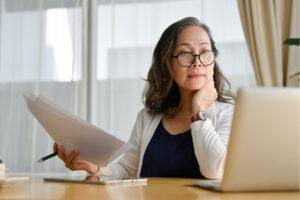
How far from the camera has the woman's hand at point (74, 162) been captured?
1.47 metres

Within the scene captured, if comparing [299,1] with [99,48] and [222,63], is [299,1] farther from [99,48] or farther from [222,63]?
[99,48]

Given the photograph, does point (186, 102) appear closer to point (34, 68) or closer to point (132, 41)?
point (132, 41)

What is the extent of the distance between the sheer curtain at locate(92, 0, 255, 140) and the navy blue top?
1.24 meters

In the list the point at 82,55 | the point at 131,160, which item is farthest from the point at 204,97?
the point at 82,55

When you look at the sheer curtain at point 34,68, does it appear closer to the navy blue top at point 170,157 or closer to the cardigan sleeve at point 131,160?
the cardigan sleeve at point 131,160

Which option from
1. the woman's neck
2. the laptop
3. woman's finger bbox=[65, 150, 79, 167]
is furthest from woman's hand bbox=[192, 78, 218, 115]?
the laptop

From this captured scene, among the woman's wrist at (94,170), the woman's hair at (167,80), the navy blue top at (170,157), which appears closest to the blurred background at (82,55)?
the woman's hair at (167,80)

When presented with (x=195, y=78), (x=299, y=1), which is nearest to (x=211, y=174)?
(x=195, y=78)

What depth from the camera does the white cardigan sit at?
1433mm

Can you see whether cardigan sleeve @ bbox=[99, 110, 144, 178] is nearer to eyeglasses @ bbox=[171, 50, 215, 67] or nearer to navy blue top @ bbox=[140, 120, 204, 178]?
navy blue top @ bbox=[140, 120, 204, 178]

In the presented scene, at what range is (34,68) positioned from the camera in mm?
3111

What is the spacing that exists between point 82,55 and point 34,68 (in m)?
0.37

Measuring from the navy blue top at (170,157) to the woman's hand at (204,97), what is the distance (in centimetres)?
15

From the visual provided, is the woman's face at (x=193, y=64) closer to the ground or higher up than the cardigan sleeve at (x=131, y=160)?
higher up
